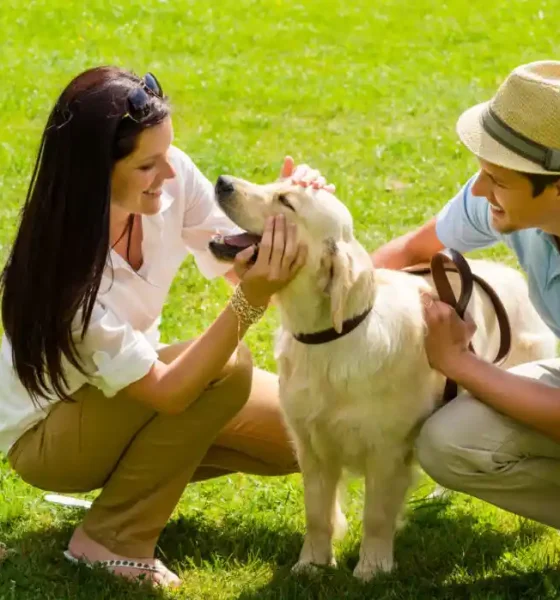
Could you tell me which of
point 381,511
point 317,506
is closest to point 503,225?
Answer: point 381,511

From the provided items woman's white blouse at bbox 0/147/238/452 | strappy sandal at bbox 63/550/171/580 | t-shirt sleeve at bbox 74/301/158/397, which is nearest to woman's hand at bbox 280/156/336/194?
woman's white blouse at bbox 0/147/238/452

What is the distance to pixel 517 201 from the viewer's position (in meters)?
3.07

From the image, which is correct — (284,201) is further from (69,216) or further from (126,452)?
(126,452)

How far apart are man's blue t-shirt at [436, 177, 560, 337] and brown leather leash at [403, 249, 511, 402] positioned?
13 cm

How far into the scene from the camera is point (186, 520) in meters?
3.90

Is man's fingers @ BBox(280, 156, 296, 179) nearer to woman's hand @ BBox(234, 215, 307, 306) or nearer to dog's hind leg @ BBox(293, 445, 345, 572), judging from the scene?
woman's hand @ BBox(234, 215, 307, 306)

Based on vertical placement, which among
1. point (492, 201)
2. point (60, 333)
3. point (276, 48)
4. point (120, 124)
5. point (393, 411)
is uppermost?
point (120, 124)

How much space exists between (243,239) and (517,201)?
80 cm

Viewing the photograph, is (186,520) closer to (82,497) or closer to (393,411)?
(82,497)

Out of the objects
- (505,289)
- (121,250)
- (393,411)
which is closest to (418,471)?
(393,411)

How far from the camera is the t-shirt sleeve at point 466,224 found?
3664 mm

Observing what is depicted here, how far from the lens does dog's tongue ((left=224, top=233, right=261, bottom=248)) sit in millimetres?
3291

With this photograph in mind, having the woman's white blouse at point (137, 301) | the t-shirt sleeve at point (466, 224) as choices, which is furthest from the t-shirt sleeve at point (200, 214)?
the t-shirt sleeve at point (466, 224)

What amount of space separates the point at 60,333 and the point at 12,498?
939 millimetres
